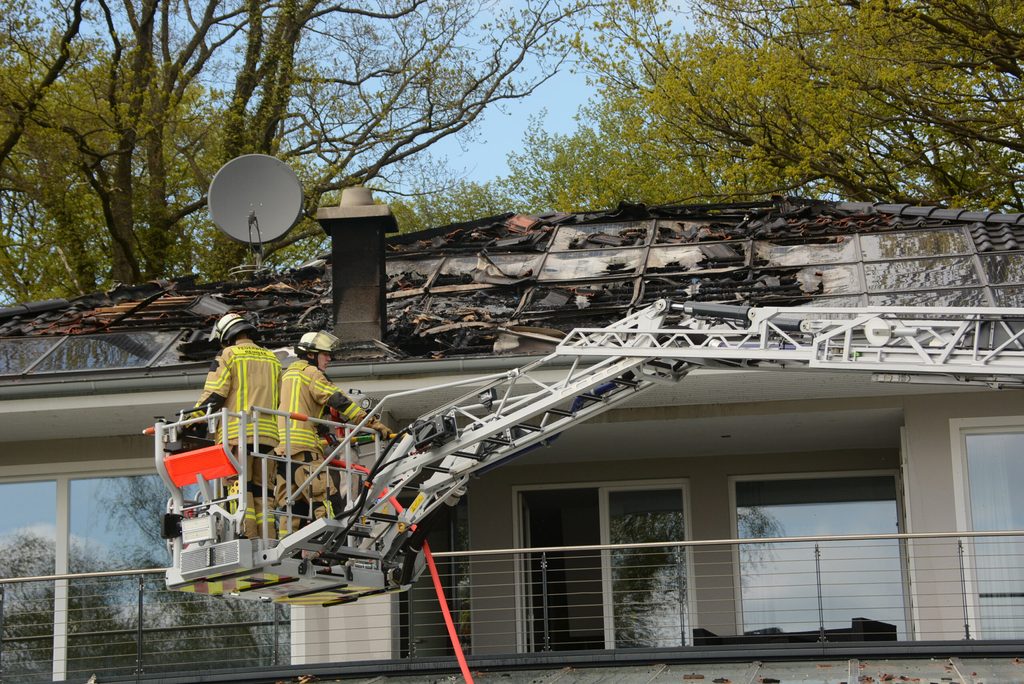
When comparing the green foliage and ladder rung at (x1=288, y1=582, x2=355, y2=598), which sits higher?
the green foliage

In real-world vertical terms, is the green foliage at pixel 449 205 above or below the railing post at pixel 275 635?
above

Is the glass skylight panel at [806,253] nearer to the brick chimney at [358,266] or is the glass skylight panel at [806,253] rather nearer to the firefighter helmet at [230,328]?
the brick chimney at [358,266]

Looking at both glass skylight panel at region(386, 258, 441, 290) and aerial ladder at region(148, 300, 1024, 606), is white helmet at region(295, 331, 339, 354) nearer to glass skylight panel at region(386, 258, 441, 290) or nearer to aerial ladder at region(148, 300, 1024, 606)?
aerial ladder at region(148, 300, 1024, 606)

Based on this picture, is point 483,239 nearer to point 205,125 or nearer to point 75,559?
point 75,559

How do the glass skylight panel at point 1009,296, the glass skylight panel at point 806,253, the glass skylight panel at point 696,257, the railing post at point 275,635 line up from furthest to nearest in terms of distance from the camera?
the glass skylight panel at point 696,257 < the glass skylight panel at point 806,253 < the glass skylight panel at point 1009,296 < the railing post at point 275,635

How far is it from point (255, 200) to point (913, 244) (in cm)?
805

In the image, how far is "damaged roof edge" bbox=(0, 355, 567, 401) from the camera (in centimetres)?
1283

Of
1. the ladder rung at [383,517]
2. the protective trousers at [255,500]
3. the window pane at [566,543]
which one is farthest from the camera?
the window pane at [566,543]

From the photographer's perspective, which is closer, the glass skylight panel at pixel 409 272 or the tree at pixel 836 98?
the glass skylight panel at pixel 409 272

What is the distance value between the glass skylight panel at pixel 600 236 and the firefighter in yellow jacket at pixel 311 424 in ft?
26.4

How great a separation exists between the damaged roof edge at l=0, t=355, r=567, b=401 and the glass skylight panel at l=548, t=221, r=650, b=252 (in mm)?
4663

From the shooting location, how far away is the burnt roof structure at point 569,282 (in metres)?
13.9

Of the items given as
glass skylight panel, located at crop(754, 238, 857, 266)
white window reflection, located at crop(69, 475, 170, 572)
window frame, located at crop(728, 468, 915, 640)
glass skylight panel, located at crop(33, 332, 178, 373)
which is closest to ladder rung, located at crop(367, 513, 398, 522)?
glass skylight panel, located at crop(33, 332, 178, 373)

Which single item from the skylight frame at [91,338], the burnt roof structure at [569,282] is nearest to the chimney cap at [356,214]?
the burnt roof structure at [569,282]
